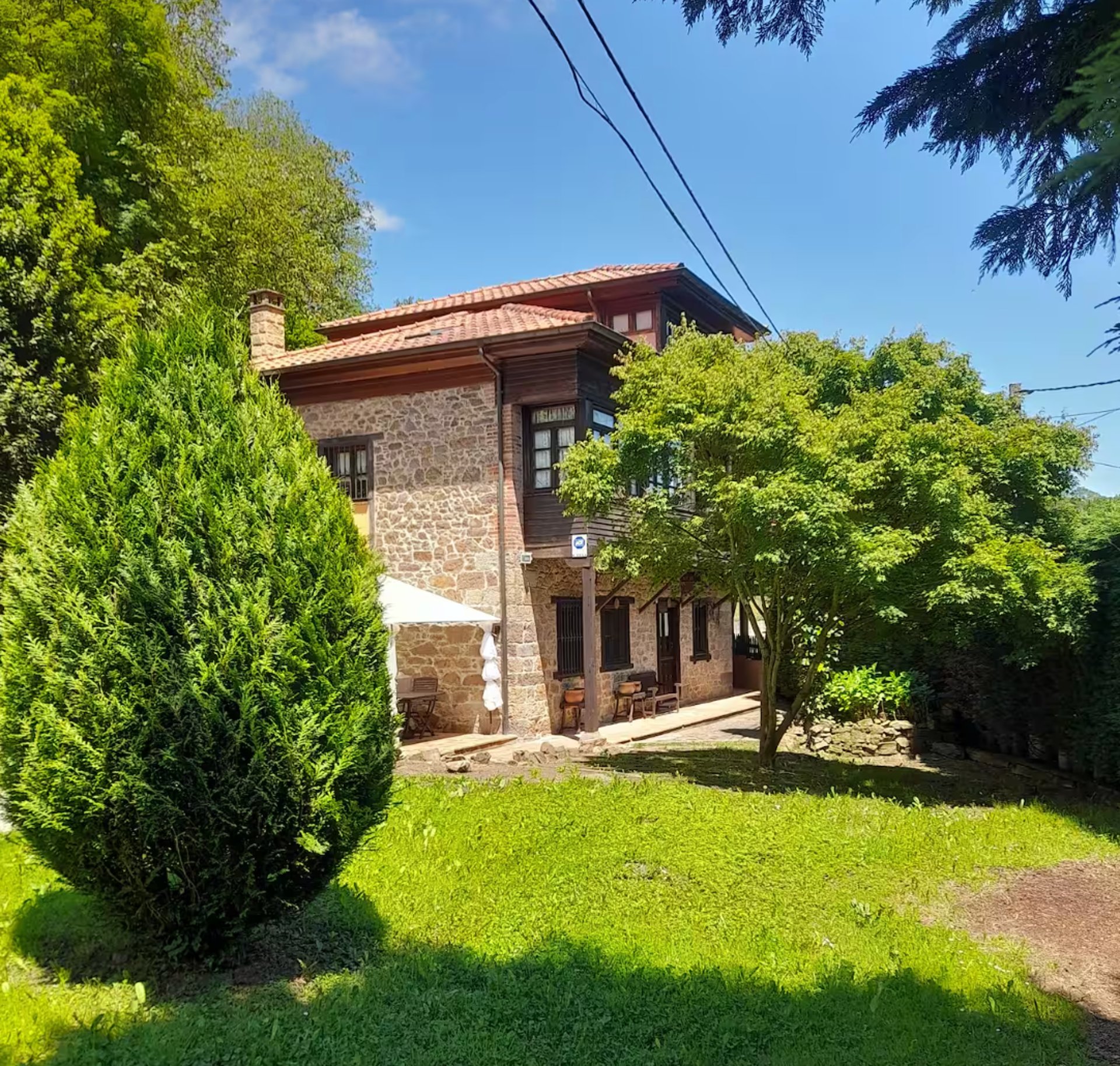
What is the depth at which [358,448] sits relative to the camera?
16.4 meters

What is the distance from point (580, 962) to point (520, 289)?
17139 mm

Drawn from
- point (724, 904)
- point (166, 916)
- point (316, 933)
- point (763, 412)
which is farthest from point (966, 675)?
point (166, 916)

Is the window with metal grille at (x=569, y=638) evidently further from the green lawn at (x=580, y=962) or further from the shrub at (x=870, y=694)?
the green lawn at (x=580, y=962)

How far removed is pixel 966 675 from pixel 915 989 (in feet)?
29.4

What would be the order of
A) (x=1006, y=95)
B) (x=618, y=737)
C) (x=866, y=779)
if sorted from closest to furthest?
(x=1006, y=95)
(x=866, y=779)
(x=618, y=737)

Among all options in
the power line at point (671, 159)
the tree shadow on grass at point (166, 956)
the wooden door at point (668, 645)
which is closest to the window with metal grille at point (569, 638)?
the wooden door at point (668, 645)

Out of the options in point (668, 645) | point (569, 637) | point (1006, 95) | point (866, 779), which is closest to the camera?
point (1006, 95)

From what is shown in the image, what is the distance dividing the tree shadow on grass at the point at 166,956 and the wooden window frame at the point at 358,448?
453 inches

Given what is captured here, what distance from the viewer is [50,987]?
392cm

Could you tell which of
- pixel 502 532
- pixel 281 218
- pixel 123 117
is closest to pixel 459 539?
pixel 502 532

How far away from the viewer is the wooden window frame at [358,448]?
16.2 metres

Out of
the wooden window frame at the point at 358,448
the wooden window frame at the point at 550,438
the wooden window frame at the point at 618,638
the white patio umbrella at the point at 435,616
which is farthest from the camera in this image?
the wooden window frame at the point at 618,638

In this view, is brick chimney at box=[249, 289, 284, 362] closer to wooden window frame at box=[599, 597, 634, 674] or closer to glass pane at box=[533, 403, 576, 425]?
glass pane at box=[533, 403, 576, 425]

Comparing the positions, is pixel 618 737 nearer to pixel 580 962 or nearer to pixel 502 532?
pixel 502 532
